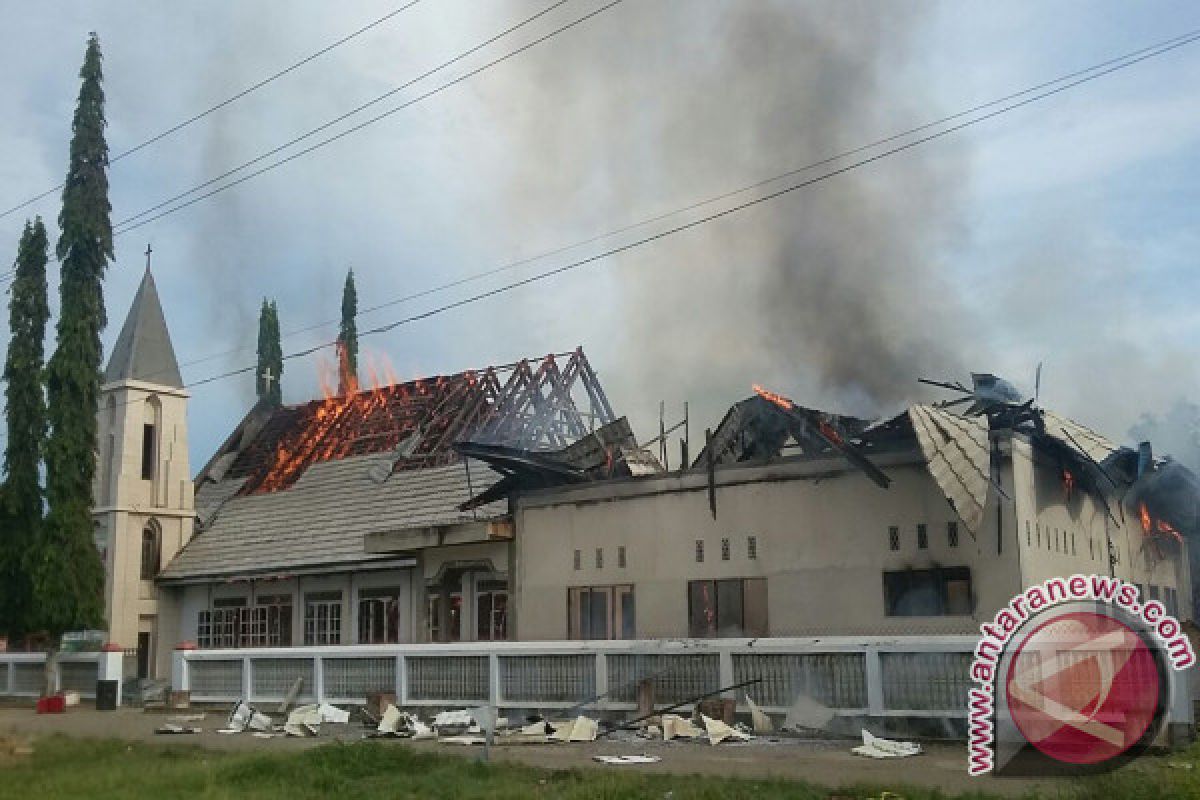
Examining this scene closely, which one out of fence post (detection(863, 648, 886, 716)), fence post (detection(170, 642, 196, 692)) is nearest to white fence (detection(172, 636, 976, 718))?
fence post (detection(863, 648, 886, 716))

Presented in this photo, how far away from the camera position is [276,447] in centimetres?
4100

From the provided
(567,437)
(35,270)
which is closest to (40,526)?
(35,270)

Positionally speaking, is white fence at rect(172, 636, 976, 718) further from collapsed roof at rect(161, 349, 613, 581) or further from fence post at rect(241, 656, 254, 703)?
collapsed roof at rect(161, 349, 613, 581)

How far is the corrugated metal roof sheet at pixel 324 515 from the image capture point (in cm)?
3081

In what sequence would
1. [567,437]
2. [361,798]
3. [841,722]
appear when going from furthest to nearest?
[567,437] < [841,722] < [361,798]

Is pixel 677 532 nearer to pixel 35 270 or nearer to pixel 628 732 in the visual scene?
pixel 628 732

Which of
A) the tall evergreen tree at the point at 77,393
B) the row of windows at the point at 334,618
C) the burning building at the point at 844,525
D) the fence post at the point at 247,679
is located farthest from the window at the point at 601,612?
the tall evergreen tree at the point at 77,393

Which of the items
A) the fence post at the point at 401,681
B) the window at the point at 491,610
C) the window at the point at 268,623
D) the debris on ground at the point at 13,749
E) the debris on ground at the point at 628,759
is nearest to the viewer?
the debris on ground at the point at 628,759

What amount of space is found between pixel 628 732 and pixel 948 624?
16.5ft

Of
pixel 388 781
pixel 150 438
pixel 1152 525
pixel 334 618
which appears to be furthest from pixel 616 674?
pixel 150 438

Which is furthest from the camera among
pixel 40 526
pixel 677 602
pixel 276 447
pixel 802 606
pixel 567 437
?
pixel 276 447

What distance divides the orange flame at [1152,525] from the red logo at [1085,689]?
418 inches

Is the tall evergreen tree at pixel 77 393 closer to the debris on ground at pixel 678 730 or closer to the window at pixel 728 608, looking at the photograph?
the window at pixel 728 608

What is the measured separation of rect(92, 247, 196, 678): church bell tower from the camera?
118ft
